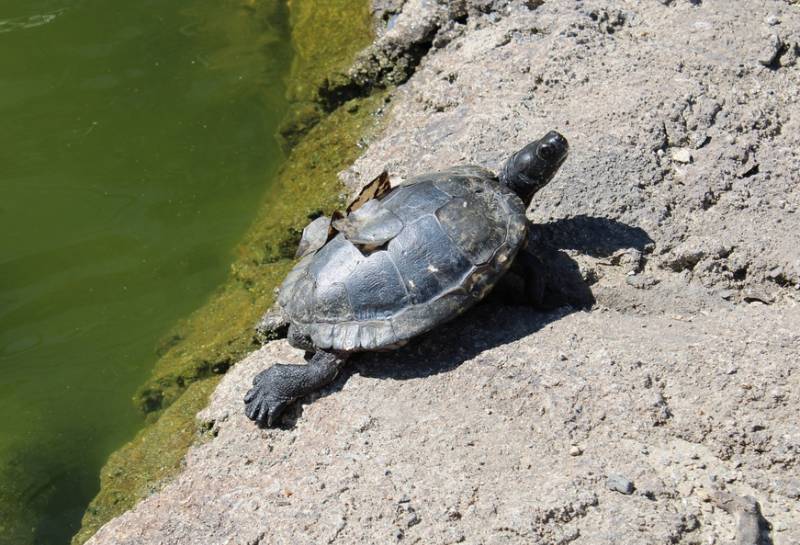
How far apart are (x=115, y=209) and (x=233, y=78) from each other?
66.8 inches

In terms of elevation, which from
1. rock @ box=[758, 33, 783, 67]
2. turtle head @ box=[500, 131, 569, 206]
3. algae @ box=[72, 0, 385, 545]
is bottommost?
algae @ box=[72, 0, 385, 545]

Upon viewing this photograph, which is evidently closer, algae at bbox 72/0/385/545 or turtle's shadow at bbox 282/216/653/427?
turtle's shadow at bbox 282/216/653/427

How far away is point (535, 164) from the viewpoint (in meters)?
4.16

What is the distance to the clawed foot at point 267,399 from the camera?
376 centimetres

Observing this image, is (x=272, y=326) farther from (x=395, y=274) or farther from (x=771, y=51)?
(x=771, y=51)

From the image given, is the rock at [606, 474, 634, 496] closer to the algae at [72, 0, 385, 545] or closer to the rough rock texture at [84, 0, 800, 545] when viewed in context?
the rough rock texture at [84, 0, 800, 545]

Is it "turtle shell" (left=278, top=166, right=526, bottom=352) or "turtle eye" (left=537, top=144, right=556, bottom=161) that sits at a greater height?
"turtle eye" (left=537, top=144, right=556, bottom=161)

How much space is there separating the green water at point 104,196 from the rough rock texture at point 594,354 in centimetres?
118

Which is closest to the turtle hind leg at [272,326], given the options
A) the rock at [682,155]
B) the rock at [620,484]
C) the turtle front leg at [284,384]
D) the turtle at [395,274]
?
the turtle at [395,274]

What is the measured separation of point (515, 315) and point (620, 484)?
48.0 inches

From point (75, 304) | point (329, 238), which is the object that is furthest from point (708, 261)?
point (75, 304)

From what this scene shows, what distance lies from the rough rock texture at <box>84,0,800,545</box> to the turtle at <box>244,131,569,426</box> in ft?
0.58

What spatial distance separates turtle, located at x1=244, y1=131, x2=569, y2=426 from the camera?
12.4 ft

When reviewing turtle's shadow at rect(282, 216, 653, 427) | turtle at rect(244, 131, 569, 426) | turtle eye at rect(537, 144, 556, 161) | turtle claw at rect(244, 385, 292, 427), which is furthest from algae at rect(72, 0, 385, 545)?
turtle eye at rect(537, 144, 556, 161)
